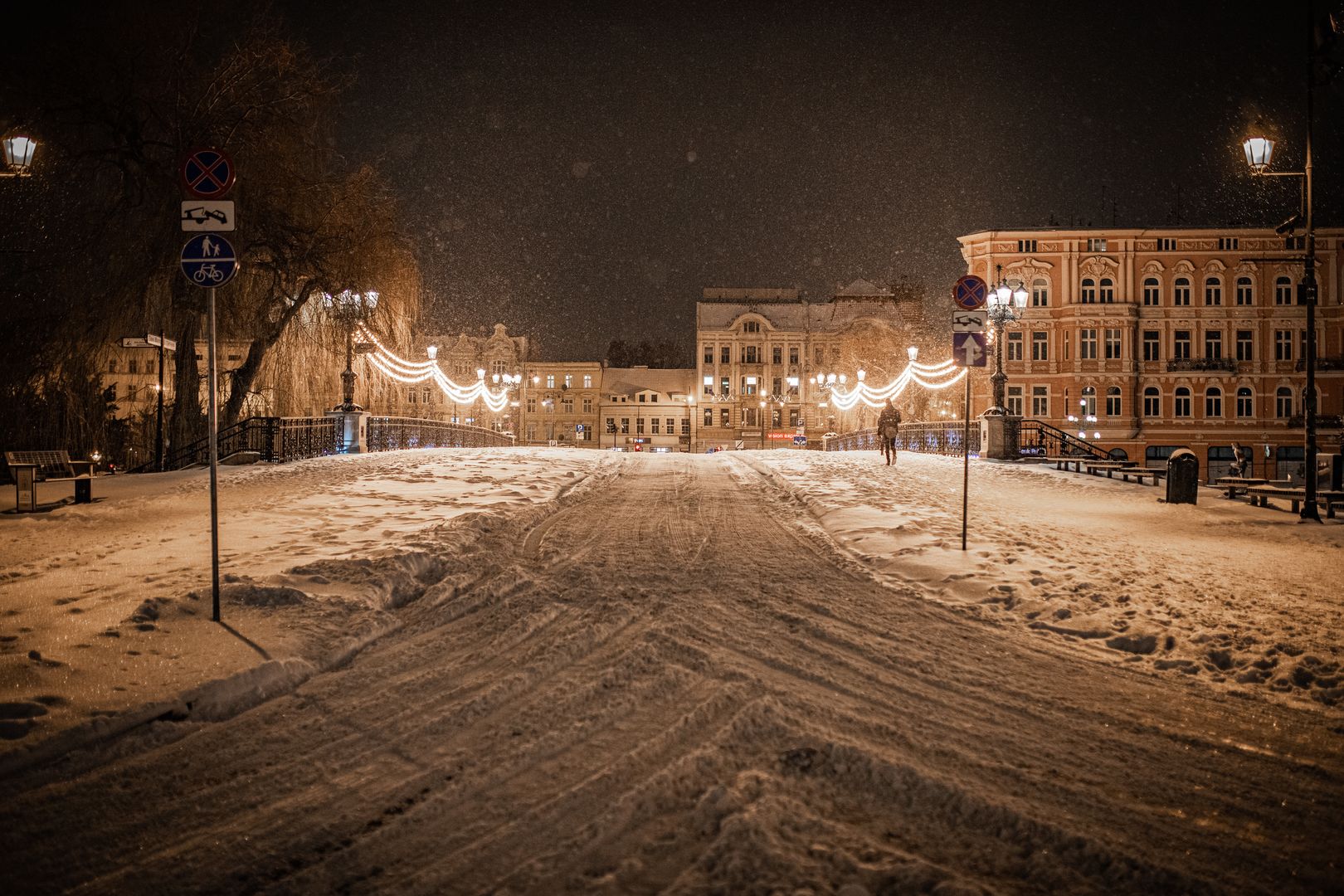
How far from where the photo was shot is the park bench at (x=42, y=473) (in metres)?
13.0

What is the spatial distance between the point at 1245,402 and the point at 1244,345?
364 cm

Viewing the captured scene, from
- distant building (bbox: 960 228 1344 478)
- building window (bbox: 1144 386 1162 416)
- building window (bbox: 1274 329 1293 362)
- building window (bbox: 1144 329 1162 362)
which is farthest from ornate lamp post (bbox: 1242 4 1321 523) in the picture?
building window (bbox: 1274 329 1293 362)

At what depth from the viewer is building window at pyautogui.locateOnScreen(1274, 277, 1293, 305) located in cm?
5134

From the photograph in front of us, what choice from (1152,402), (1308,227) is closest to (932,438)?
(1308,227)

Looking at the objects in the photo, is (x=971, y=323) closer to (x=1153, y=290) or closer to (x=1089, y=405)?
(x=1089, y=405)

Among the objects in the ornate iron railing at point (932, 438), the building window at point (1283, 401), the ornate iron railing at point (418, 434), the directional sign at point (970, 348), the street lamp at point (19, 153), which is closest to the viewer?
the directional sign at point (970, 348)

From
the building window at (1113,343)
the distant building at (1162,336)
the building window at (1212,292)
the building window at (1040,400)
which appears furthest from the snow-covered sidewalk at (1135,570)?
the building window at (1212,292)

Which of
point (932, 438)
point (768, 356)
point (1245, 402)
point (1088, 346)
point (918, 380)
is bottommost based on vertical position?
point (932, 438)

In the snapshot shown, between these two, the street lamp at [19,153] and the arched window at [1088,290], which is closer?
the street lamp at [19,153]

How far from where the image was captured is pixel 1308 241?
14367 millimetres

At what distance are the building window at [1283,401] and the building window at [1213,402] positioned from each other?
3396 millimetres

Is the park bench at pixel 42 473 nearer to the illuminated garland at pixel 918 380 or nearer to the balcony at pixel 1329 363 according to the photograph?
the illuminated garland at pixel 918 380

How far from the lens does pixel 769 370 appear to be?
300 feet

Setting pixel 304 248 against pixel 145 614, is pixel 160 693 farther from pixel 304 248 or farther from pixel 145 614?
pixel 304 248
